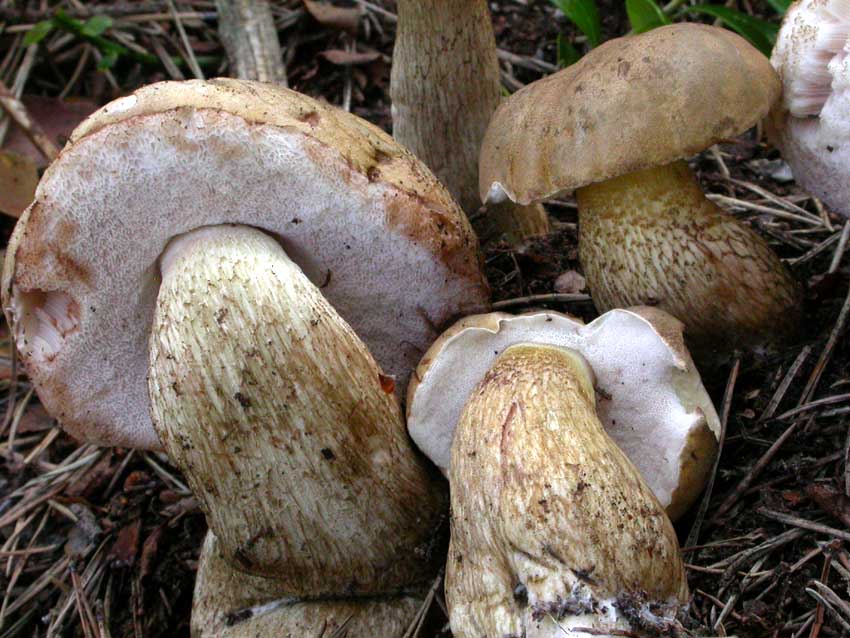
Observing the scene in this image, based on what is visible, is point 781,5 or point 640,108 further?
point 781,5

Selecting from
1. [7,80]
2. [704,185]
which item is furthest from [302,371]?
[7,80]

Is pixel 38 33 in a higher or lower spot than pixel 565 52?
higher

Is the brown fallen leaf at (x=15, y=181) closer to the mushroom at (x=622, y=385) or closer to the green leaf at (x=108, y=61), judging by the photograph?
the green leaf at (x=108, y=61)

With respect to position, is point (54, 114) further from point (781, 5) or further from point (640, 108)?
point (781, 5)

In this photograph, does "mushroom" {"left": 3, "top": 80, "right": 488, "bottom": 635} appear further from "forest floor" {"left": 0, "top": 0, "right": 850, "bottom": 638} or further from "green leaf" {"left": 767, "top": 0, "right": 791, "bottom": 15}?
"green leaf" {"left": 767, "top": 0, "right": 791, "bottom": 15}

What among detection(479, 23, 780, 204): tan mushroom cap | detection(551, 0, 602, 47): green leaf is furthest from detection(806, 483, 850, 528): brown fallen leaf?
detection(551, 0, 602, 47): green leaf

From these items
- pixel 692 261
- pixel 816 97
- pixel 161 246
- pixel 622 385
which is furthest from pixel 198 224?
pixel 816 97

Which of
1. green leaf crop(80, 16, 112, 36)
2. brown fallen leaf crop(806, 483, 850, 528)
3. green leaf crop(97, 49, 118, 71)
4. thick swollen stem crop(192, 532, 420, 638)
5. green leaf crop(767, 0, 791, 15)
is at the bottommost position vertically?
thick swollen stem crop(192, 532, 420, 638)
